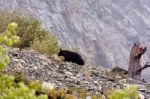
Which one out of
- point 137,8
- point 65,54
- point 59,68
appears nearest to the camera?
point 59,68

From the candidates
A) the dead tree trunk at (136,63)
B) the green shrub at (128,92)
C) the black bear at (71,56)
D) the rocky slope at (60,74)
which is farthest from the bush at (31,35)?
the green shrub at (128,92)

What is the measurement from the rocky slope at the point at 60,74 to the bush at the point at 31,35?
6.28 feet

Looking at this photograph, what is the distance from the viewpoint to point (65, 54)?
13430mm

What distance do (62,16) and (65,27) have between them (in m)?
1.22

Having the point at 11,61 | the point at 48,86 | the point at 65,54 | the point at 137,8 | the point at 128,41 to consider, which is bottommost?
the point at 48,86

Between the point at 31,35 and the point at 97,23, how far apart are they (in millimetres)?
33249

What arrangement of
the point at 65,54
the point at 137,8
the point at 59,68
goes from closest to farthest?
the point at 59,68, the point at 65,54, the point at 137,8

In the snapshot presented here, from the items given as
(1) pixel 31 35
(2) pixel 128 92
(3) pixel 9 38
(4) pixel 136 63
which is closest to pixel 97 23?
(1) pixel 31 35

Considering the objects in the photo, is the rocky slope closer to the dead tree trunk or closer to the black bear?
the black bear

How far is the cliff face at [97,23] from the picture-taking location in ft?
142

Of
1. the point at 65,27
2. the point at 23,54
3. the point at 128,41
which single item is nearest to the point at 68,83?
→ the point at 23,54

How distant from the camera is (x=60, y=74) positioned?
10.4 meters

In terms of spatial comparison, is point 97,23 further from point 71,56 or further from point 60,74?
point 60,74

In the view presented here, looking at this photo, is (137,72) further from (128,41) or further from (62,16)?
(128,41)
